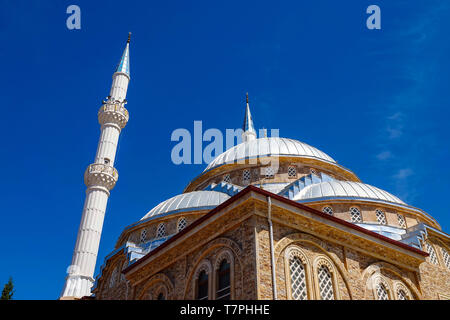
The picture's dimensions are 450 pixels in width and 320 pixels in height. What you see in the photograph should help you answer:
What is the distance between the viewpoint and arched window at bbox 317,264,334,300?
10.7 meters

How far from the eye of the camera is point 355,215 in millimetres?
17344

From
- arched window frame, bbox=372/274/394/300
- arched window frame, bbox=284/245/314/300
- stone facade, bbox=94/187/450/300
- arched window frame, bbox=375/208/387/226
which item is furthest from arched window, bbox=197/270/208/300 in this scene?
arched window frame, bbox=375/208/387/226

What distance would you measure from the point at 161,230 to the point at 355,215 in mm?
7447

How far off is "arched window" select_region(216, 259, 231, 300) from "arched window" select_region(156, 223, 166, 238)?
756 cm

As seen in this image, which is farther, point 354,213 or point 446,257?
point 354,213

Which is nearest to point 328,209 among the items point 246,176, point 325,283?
point 246,176

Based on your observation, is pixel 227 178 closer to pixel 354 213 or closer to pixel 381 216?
pixel 354 213

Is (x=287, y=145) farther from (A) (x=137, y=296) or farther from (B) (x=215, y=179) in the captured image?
(A) (x=137, y=296)

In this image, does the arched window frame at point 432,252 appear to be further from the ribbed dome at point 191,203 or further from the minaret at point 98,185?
the minaret at point 98,185

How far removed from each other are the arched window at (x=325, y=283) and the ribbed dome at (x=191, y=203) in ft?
23.2

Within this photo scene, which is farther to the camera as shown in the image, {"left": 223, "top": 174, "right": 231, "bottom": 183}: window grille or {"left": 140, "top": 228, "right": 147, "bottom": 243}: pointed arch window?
{"left": 223, "top": 174, "right": 231, "bottom": 183}: window grille

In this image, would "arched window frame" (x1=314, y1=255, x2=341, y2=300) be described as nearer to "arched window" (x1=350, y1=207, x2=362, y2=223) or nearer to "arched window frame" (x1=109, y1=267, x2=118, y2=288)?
"arched window" (x1=350, y1=207, x2=362, y2=223)

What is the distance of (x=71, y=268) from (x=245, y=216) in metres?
13.7

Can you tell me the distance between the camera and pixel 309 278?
34.4ft
